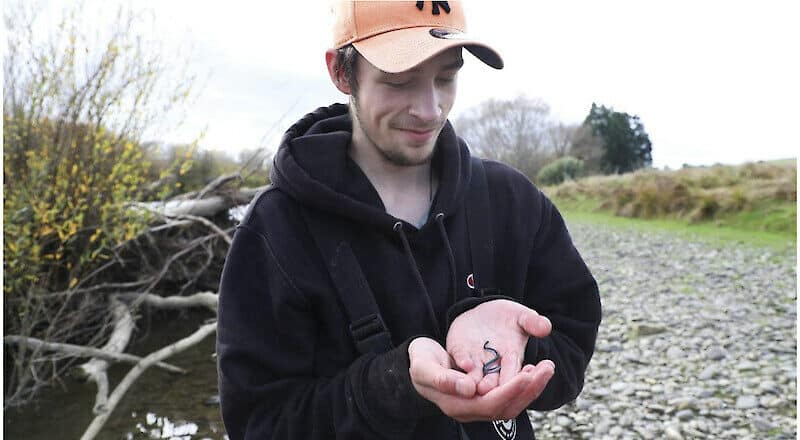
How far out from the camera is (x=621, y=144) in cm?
2059

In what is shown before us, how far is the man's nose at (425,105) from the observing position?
153 cm

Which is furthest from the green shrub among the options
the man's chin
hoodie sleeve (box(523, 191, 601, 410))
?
the man's chin

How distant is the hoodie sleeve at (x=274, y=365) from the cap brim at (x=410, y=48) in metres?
0.52

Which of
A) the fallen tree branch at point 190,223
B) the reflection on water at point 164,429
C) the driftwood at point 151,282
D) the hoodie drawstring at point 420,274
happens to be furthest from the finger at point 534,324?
the fallen tree branch at point 190,223

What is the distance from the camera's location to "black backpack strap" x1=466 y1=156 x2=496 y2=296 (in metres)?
1.65

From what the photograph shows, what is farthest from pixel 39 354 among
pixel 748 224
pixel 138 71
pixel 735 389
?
pixel 748 224

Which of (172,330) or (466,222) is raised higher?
(466,222)

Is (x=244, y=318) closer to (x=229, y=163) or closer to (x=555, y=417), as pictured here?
(x=555, y=417)

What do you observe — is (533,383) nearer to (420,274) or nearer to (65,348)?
(420,274)

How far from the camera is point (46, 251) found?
6094 mm

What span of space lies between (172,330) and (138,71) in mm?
2802

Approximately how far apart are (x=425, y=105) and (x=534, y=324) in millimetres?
573

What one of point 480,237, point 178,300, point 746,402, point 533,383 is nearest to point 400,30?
point 480,237

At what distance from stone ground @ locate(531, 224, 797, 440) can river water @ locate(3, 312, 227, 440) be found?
2.64 m
